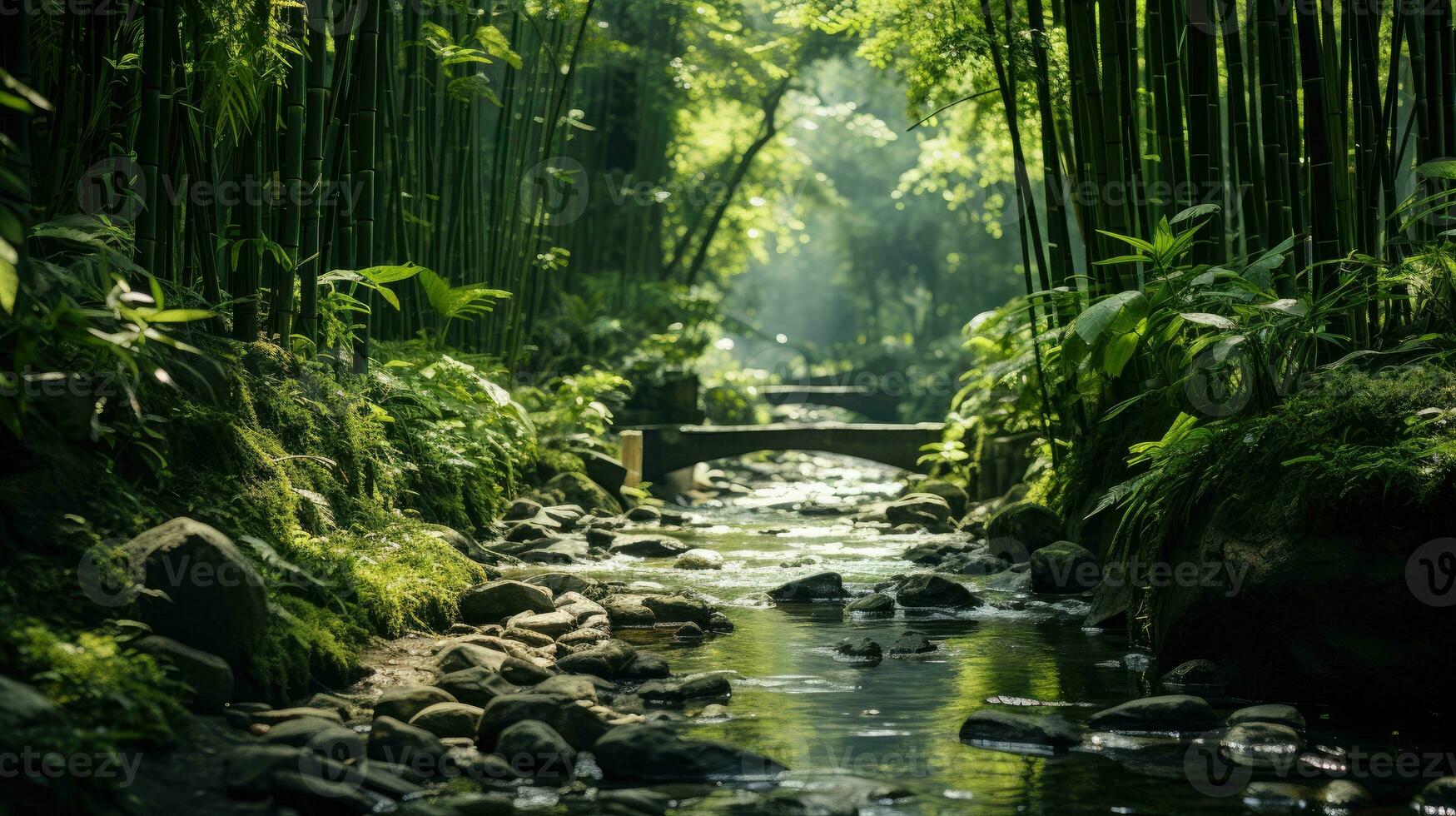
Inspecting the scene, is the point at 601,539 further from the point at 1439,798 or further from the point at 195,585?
the point at 1439,798

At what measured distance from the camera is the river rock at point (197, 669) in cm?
248

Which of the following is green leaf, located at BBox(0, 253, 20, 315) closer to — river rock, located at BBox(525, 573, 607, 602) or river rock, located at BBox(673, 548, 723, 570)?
river rock, located at BBox(525, 573, 607, 602)

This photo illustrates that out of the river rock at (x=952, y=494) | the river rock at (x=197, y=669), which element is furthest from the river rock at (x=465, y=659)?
the river rock at (x=952, y=494)

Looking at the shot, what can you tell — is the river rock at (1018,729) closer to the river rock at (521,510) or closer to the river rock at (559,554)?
the river rock at (559,554)

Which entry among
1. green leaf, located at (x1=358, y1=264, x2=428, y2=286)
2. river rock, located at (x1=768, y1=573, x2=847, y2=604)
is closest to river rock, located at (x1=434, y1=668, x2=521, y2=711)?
river rock, located at (x1=768, y1=573, x2=847, y2=604)

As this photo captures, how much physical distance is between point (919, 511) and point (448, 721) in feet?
18.9

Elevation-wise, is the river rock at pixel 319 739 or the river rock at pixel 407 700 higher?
the river rock at pixel 319 739

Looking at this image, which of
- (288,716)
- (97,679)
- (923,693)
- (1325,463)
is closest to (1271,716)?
(1325,463)

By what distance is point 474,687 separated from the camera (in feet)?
9.97

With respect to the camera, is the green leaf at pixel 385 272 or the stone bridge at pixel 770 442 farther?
the stone bridge at pixel 770 442

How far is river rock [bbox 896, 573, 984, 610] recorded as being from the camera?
192 inches

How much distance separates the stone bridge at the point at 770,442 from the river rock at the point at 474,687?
7299mm

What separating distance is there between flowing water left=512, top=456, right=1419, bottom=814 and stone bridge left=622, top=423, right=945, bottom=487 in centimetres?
428

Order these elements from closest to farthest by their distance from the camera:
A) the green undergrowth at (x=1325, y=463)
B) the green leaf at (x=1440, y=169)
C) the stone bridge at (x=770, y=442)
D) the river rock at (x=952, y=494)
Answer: the green undergrowth at (x=1325, y=463)
the green leaf at (x=1440, y=169)
the river rock at (x=952, y=494)
the stone bridge at (x=770, y=442)
